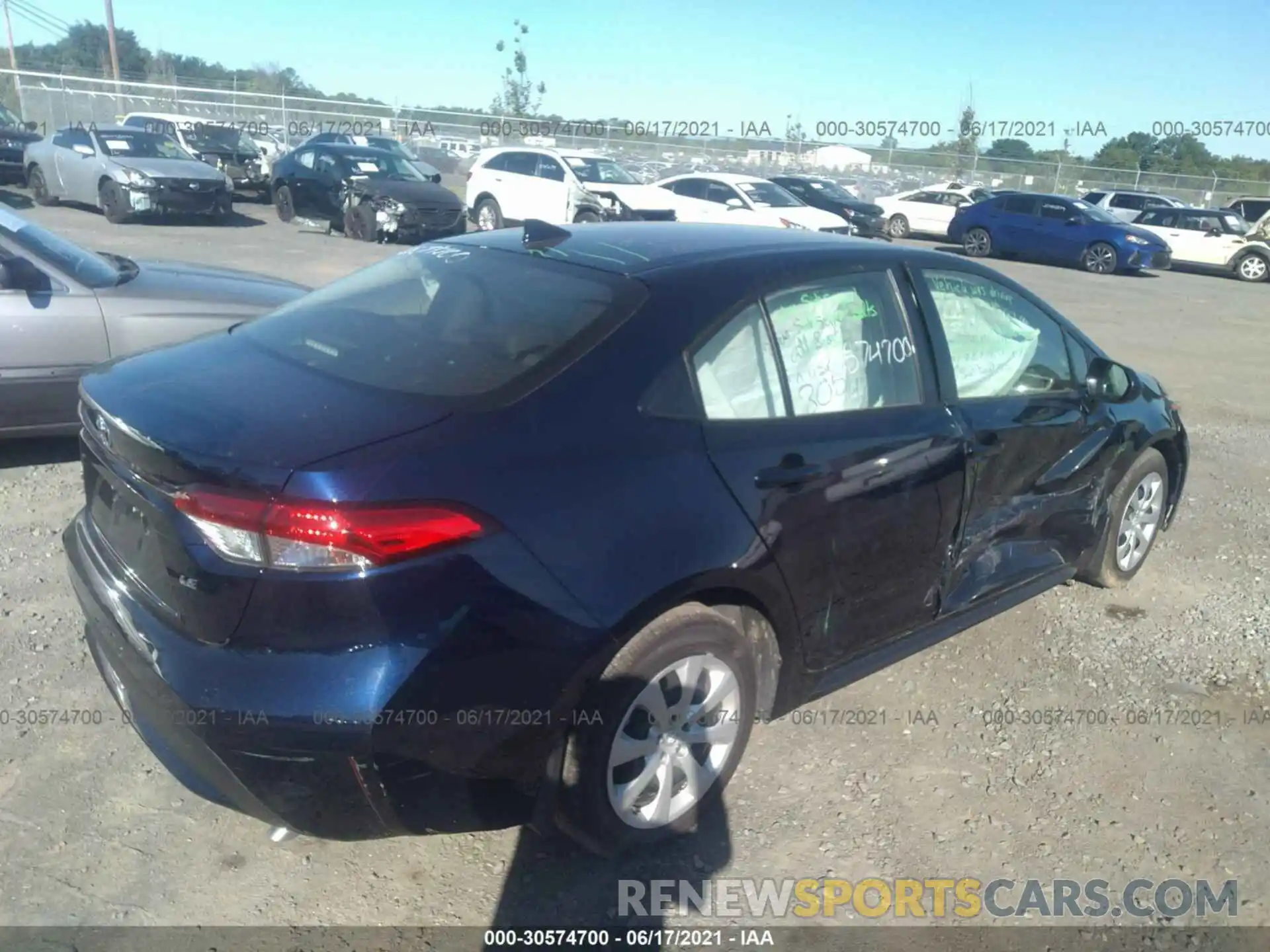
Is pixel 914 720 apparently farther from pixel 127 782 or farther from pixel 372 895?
pixel 127 782

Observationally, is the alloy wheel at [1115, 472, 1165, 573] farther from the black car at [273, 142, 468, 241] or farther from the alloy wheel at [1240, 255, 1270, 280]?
the alloy wheel at [1240, 255, 1270, 280]

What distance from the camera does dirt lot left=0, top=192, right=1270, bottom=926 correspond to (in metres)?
2.76

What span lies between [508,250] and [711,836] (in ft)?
6.55

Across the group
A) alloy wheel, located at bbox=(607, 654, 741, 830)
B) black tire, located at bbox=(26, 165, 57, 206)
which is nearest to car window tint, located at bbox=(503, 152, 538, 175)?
black tire, located at bbox=(26, 165, 57, 206)

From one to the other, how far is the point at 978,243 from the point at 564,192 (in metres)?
10.7

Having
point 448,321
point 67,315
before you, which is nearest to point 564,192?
point 67,315

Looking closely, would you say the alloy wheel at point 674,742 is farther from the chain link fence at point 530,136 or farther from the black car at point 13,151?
the chain link fence at point 530,136

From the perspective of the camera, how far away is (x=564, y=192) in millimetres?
17938

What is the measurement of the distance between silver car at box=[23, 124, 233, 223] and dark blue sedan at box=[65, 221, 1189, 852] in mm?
15450

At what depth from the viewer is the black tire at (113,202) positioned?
1683 centimetres

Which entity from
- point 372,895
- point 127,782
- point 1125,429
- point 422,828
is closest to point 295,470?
point 422,828

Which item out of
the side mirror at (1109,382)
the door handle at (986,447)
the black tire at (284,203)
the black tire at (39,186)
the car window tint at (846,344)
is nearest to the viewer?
the car window tint at (846,344)

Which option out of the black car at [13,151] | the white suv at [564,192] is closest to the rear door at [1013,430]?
the white suv at [564,192]

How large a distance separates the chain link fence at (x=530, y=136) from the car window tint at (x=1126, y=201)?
9.10 meters
